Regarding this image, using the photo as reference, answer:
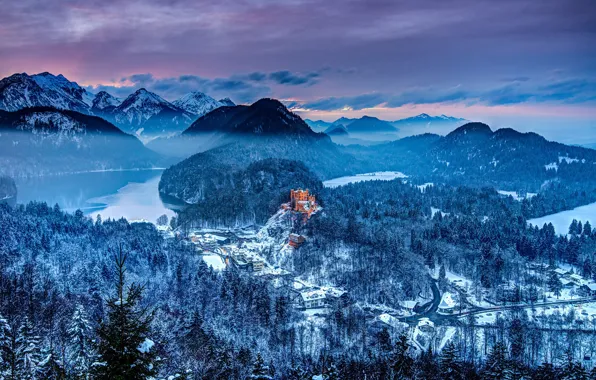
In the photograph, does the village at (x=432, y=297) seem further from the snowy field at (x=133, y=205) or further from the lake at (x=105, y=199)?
the lake at (x=105, y=199)

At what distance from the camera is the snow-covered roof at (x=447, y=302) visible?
58984 mm

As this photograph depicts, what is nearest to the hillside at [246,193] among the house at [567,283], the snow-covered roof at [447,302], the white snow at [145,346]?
the snow-covered roof at [447,302]

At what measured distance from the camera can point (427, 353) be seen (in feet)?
151

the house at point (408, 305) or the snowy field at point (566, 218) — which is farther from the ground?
the snowy field at point (566, 218)

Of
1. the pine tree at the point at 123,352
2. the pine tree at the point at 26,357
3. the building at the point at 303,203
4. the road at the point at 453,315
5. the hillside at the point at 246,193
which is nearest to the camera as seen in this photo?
the pine tree at the point at 123,352

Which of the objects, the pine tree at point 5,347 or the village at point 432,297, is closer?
the pine tree at point 5,347

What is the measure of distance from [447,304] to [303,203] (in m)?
38.1

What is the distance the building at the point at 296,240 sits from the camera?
76.6m

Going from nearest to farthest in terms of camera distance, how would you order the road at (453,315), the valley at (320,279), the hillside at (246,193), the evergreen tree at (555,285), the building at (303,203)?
the valley at (320,279) < the road at (453,315) < the evergreen tree at (555,285) < the building at (303,203) < the hillside at (246,193)

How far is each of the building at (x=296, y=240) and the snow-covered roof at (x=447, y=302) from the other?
2433 cm

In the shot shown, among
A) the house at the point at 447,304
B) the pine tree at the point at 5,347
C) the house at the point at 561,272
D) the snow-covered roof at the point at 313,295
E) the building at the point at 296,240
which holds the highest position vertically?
the pine tree at the point at 5,347

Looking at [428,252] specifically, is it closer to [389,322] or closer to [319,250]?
[319,250]

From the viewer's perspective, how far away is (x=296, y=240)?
77.4m

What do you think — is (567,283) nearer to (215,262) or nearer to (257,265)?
(257,265)
